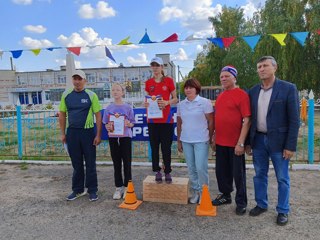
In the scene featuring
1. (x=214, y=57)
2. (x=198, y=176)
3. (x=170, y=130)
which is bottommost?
(x=198, y=176)

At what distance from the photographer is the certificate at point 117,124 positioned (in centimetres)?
425

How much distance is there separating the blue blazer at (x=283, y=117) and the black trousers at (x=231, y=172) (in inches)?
19.2

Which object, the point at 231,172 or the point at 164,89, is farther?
the point at 164,89

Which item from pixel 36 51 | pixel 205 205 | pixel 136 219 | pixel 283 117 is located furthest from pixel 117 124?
pixel 36 51

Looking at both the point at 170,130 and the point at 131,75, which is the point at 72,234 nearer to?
the point at 170,130

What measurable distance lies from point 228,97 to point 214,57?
2935 centimetres

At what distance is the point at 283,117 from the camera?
336 cm

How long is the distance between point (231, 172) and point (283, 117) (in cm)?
111

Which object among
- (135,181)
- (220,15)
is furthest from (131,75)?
(135,181)

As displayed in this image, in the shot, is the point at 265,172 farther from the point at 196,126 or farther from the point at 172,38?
the point at 172,38

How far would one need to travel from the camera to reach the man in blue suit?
332cm

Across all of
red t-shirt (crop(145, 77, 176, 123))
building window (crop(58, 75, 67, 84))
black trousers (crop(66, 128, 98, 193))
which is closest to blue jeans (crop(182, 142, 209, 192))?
red t-shirt (crop(145, 77, 176, 123))

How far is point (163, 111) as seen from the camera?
4.09 meters

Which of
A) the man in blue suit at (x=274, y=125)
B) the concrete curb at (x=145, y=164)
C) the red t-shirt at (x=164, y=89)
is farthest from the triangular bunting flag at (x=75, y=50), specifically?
the man in blue suit at (x=274, y=125)
